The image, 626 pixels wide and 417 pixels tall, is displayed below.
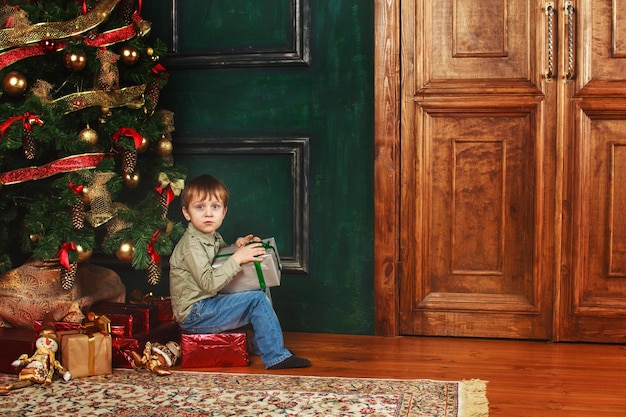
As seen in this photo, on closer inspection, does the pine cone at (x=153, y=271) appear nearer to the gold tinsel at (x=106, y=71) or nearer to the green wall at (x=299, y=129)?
the green wall at (x=299, y=129)

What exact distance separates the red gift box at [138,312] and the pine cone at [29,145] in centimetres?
60

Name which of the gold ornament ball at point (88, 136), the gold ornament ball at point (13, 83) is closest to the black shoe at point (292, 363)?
the gold ornament ball at point (88, 136)

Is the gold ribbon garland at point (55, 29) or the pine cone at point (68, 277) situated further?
the pine cone at point (68, 277)

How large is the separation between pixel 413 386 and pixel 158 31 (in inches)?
69.0

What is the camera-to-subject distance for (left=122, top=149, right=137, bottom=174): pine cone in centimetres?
290

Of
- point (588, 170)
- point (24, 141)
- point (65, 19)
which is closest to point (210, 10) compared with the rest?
point (65, 19)

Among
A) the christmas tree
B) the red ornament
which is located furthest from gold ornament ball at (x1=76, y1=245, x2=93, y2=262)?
the red ornament

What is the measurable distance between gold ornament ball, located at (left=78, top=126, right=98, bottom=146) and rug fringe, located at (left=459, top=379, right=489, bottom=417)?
143 cm

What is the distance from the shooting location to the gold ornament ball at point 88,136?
276cm

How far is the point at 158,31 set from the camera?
130 inches

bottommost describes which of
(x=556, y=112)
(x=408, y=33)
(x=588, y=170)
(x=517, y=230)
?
(x=517, y=230)

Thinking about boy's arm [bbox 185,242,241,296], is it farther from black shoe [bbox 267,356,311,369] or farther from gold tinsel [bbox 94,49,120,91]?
gold tinsel [bbox 94,49,120,91]

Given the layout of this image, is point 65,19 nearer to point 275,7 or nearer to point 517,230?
point 275,7

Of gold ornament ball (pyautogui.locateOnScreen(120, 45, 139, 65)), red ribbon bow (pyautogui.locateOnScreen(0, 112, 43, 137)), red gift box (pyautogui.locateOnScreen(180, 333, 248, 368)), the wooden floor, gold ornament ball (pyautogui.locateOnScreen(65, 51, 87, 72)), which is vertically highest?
gold ornament ball (pyautogui.locateOnScreen(120, 45, 139, 65))
